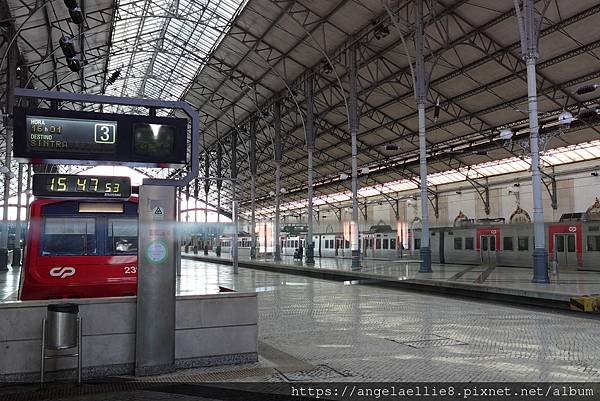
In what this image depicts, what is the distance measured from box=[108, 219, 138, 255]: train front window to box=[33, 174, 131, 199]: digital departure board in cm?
375

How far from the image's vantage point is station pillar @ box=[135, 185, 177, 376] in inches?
255

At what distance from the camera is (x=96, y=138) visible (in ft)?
21.7

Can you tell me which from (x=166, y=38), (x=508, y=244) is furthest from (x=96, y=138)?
(x=166, y=38)

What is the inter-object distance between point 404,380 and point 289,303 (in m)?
8.49

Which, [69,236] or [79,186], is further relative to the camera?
[69,236]

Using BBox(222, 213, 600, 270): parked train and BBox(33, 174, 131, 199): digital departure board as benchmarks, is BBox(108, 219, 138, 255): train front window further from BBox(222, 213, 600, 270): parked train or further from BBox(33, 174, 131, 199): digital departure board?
BBox(222, 213, 600, 270): parked train

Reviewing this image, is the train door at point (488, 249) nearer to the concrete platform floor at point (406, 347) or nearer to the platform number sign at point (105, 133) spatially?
the concrete platform floor at point (406, 347)

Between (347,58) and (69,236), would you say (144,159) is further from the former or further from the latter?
(347,58)

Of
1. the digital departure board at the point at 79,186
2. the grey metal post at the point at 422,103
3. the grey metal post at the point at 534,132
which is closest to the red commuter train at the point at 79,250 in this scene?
the digital departure board at the point at 79,186

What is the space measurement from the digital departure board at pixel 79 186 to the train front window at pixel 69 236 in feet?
11.6

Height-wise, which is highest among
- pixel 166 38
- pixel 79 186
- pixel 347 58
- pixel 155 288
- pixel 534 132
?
pixel 166 38

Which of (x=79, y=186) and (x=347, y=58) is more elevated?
(x=347, y=58)

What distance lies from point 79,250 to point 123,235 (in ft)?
2.83

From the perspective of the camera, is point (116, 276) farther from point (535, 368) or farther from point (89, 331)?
point (535, 368)
